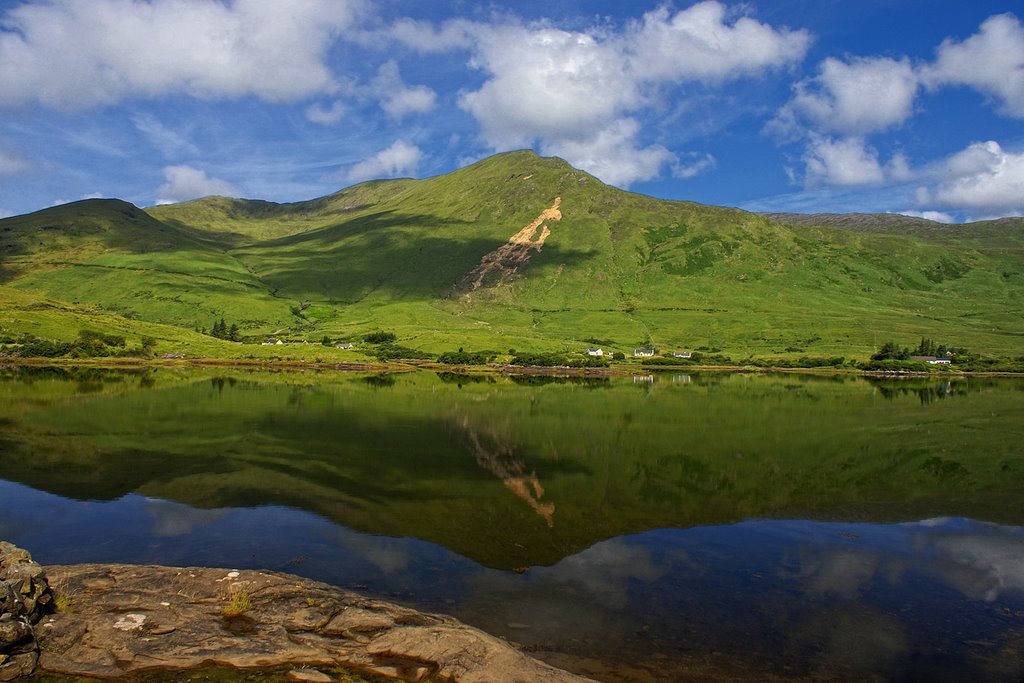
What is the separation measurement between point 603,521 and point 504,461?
15.4 metres

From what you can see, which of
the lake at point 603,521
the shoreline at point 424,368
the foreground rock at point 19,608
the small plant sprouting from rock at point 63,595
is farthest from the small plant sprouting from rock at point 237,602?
the shoreline at point 424,368

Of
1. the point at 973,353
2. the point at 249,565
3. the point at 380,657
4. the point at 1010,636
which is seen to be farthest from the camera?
the point at 973,353

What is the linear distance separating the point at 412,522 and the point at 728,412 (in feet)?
181

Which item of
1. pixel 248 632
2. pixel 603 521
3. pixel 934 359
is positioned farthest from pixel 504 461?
pixel 934 359

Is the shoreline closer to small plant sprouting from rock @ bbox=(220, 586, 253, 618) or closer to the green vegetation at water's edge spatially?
the green vegetation at water's edge

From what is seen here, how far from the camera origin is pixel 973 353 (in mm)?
196625

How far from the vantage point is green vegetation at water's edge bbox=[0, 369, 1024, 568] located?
31.1 metres

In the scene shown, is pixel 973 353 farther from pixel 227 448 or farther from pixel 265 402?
pixel 227 448

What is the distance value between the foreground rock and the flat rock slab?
44cm

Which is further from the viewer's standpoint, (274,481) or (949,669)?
(274,481)

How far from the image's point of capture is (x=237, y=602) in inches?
691

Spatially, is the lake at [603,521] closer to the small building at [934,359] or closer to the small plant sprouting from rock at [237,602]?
the small plant sprouting from rock at [237,602]

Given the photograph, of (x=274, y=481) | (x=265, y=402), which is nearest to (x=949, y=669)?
(x=274, y=481)

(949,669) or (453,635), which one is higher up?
(453,635)
